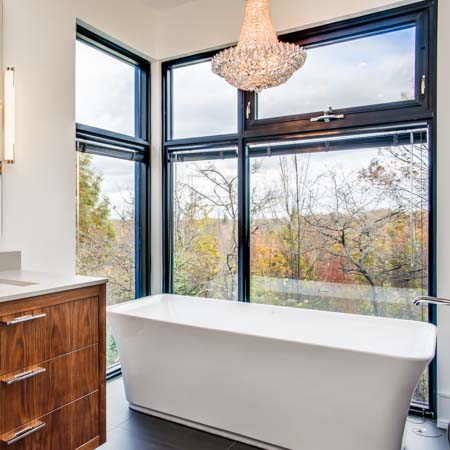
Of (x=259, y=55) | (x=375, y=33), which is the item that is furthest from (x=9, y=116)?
(x=375, y=33)

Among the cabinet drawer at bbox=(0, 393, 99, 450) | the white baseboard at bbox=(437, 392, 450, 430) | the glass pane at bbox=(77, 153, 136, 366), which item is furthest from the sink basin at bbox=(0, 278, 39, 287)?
the white baseboard at bbox=(437, 392, 450, 430)

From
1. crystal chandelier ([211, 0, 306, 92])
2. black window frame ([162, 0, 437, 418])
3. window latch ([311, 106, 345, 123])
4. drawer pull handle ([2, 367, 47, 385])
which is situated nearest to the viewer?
drawer pull handle ([2, 367, 47, 385])

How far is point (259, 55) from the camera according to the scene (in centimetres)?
204

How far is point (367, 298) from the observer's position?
9.01ft

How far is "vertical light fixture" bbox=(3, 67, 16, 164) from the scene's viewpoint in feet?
7.45

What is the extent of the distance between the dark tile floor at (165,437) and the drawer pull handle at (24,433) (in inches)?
28.6

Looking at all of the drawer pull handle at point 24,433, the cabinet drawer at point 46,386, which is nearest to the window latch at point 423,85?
the cabinet drawer at point 46,386

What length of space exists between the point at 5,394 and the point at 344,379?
1482 mm

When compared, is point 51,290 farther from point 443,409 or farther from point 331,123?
point 443,409

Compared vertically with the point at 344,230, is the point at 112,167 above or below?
above

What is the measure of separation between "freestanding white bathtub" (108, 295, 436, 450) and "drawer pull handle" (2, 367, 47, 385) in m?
0.90

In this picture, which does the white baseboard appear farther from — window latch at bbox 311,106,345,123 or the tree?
the tree

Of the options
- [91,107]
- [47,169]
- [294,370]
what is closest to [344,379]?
[294,370]

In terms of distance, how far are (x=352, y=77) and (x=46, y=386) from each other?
2665 mm
